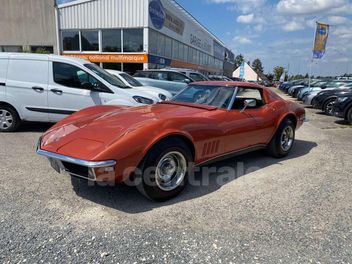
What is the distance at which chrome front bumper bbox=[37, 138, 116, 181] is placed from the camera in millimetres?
2984

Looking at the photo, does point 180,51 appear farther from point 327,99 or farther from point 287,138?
point 287,138

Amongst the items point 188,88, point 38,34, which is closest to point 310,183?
point 188,88

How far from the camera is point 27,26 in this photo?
22953 millimetres

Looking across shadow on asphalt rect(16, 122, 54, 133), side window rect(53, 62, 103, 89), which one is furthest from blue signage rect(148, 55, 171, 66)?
side window rect(53, 62, 103, 89)

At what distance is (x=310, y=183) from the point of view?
4363 millimetres

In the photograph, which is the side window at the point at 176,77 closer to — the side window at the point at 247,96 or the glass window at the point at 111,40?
the side window at the point at 247,96

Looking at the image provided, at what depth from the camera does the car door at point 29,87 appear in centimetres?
664

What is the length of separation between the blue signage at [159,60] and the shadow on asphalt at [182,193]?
17.3 meters

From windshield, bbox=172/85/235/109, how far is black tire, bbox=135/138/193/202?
3.94 feet

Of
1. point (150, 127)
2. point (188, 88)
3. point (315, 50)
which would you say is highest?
point (315, 50)

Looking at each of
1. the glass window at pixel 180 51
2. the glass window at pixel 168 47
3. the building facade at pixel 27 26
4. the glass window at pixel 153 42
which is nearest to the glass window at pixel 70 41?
the building facade at pixel 27 26

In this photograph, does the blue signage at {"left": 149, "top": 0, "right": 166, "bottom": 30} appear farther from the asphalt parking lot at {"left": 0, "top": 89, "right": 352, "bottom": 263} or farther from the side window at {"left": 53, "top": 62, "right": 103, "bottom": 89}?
the asphalt parking lot at {"left": 0, "top": 89, "right": 352, "bottom": 263}

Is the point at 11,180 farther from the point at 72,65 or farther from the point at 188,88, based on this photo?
the point at 72,65

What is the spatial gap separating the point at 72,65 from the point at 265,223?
544cm
